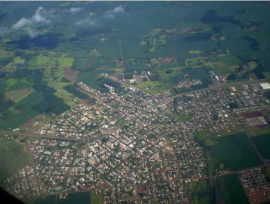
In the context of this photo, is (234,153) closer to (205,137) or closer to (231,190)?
(205,137)

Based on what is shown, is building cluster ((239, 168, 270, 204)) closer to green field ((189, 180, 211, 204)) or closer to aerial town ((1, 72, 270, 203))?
aerial town ((1, 72, 270, 203))

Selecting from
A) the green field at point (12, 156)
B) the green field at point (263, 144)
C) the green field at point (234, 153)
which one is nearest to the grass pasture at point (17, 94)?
the green field at point (12, 156)

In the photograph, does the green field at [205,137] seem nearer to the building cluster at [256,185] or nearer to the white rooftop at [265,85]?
the building cluster at [256,185]

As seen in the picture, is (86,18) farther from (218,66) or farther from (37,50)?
(218,66)

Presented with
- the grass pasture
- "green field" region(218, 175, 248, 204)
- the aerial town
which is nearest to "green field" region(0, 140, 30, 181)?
the aerial town

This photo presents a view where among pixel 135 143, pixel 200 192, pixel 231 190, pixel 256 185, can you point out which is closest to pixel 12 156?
pixel 135 143

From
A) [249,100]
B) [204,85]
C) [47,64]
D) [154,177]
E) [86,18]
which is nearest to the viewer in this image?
[154,177]

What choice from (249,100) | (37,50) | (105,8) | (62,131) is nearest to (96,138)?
(62,131)
